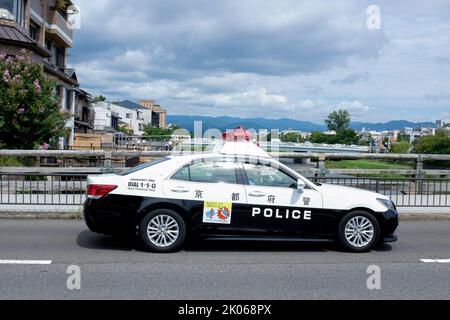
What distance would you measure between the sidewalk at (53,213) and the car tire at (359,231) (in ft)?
12.8

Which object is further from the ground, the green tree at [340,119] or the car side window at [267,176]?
the green tree at [340,119]

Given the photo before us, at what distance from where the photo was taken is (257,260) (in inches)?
306

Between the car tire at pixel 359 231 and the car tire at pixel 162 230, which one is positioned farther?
the car tire at pixel 359 231

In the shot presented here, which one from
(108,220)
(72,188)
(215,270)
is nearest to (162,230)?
(108,220)

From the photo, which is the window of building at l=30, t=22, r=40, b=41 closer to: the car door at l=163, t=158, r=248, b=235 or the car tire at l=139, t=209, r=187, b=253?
the car door at l=163, t=158, r=248, b=235

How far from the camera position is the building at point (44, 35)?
991 inches

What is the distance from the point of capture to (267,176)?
8430 mm

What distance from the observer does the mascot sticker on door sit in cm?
809

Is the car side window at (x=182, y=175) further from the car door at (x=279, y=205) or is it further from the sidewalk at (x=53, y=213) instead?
the sidewalk at (x=53, y=213)

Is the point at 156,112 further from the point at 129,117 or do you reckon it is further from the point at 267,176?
the point at 267,176

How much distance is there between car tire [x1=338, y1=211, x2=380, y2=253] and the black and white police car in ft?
0.05

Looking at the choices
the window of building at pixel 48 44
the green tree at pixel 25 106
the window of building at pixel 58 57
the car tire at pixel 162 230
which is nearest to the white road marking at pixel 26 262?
the car tire at pixel 162 230

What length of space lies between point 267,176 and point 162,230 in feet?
6.00
